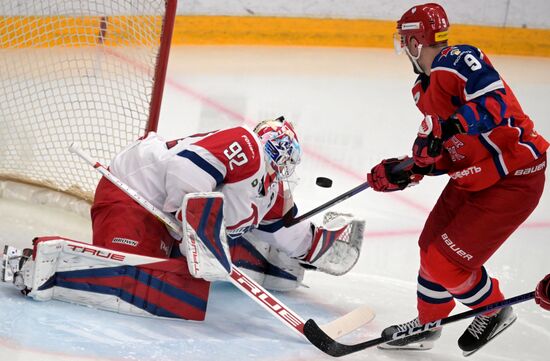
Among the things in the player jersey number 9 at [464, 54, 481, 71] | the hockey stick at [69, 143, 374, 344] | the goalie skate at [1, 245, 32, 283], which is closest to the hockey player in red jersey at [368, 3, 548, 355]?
the player jersey number 9 at [464, 54, 481, 71]

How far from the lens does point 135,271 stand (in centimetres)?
292

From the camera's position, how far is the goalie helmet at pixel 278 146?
300 cm

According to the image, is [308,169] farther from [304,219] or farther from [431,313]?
[431,313]

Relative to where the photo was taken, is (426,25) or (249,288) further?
(249,288)

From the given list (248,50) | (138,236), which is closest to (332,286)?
(138,236)

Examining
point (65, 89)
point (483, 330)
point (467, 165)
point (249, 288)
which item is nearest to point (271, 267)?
point (249, 288)

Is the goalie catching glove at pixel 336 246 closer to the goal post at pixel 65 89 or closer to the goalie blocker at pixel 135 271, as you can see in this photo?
the goalie blocker at pixel 135 271

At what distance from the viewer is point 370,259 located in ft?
12.6

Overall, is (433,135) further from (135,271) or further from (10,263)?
(10,263)

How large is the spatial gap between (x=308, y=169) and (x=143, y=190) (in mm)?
1770

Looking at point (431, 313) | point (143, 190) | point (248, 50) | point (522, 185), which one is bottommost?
point (248, 50)

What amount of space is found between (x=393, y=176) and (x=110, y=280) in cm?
97

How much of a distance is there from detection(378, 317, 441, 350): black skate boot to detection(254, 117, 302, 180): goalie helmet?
24.6 inches

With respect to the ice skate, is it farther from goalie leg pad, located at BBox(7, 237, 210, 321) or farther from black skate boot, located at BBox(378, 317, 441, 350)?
black skate boot, located at BBox(378, 317, 441, 350)
